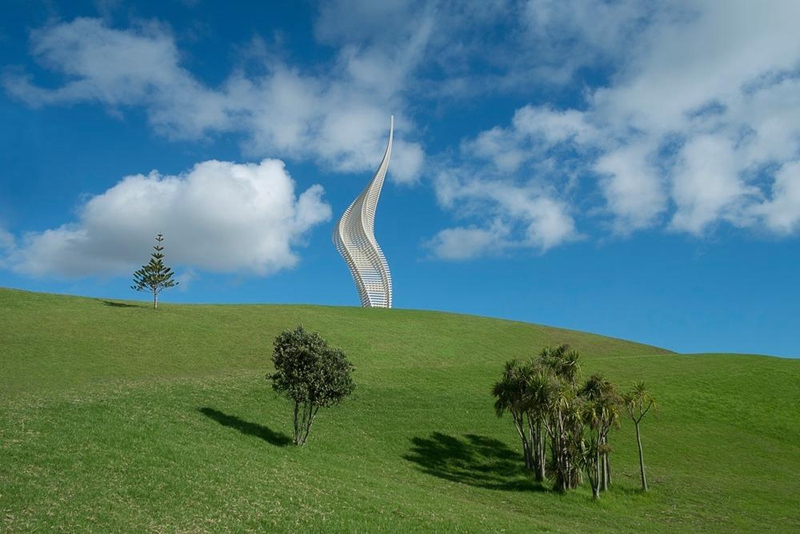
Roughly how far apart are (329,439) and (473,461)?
9.70m

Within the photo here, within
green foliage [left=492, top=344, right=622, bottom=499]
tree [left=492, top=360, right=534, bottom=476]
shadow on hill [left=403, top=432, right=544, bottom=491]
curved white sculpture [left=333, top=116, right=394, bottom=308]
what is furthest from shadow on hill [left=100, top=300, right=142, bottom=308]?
green foliage [left=492, top=344, right=622, bottom=499]

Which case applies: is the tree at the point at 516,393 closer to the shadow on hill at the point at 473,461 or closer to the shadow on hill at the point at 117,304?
the shadow on hill at the point at 473,461

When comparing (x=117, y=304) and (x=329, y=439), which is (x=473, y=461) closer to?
(x=329, y=439)

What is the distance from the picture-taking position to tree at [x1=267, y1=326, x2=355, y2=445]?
3903 centimetres

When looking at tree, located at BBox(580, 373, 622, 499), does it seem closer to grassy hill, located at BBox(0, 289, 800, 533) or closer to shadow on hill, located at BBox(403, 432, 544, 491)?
grassy hill, located at BBox(0, 289, 800, 533)

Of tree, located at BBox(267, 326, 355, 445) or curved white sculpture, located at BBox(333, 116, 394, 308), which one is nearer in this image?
tree, located at BBox(267, 326, 355, 445)

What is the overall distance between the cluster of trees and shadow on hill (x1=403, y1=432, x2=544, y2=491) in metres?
1.42

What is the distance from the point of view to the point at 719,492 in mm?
37781

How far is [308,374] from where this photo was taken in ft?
128

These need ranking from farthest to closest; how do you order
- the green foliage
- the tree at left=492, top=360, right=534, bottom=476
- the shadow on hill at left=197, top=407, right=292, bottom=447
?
the tree at left=492, top=360, right=534, bottom=476 < the shadow on hill at left=197, top=407, right=292, bottom=447 < the green foliage

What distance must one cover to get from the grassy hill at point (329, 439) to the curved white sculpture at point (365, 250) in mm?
27005

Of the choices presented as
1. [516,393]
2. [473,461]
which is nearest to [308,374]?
[473,461]

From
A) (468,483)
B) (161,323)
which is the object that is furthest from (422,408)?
(161,323)

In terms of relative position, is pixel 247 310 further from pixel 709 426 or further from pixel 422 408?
pixel 709 426
